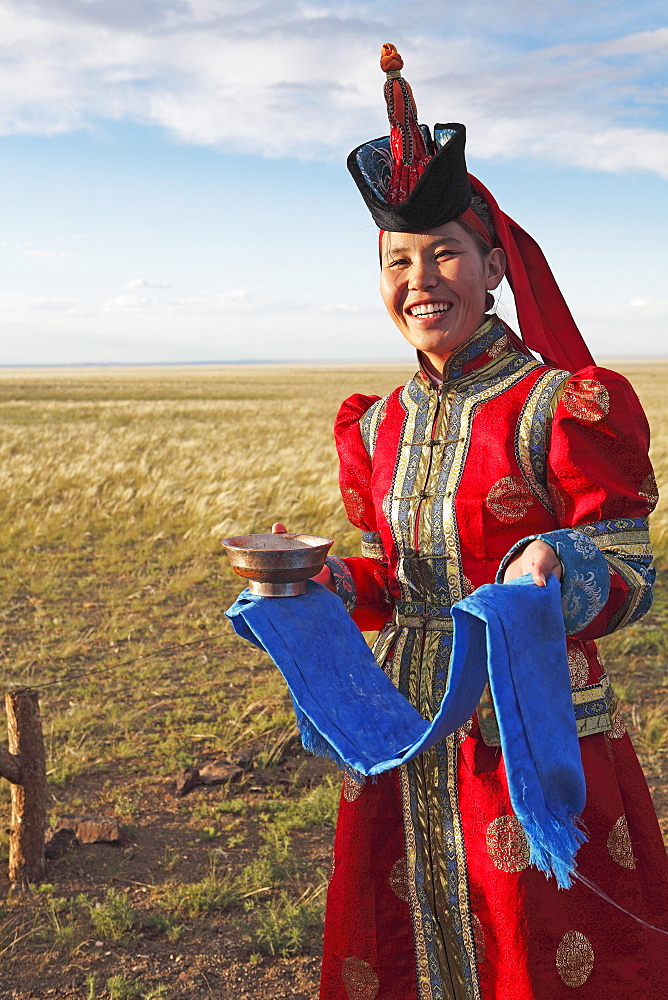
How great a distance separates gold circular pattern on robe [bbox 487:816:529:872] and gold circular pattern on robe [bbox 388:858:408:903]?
27cm

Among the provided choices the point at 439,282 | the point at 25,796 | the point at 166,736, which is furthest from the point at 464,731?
the point at 166,736

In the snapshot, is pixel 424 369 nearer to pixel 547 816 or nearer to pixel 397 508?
pixel 397 508

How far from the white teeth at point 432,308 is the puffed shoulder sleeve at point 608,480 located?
36 cm

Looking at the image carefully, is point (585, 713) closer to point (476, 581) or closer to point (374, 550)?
point (476, 581)

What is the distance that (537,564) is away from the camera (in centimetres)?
158

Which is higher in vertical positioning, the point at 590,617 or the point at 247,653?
the point at 590,617

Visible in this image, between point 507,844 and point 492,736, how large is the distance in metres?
0.23

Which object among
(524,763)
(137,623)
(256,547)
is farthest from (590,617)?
(137,623)

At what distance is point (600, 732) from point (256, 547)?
0.86 m

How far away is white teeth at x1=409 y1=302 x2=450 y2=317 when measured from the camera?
6.64ft

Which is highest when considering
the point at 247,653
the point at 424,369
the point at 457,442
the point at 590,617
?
the point at 424,369

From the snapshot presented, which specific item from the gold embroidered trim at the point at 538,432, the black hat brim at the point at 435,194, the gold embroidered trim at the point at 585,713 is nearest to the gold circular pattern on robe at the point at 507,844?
the gold embroidered trim at the point at 585,713

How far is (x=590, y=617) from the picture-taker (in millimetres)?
1638

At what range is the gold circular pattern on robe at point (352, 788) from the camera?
6.77ft
